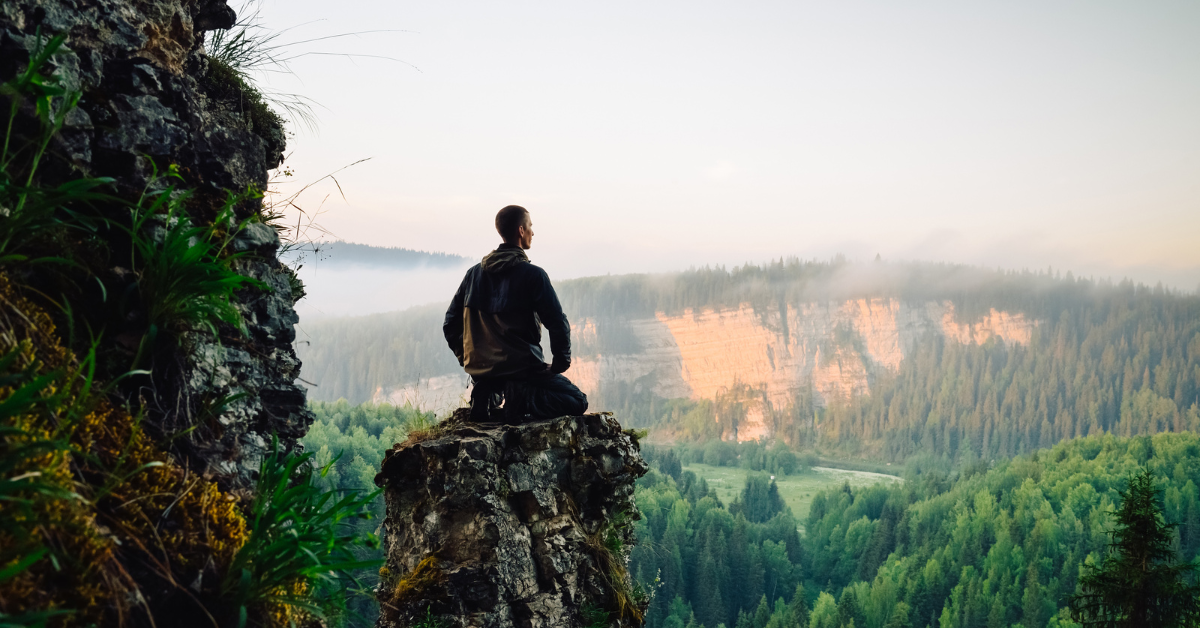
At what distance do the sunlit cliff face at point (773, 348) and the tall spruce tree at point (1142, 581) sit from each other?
120 meters

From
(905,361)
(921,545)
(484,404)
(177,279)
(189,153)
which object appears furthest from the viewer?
(905,361)

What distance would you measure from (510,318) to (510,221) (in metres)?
0.87

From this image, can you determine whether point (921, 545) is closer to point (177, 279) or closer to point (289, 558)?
point (289, 558)

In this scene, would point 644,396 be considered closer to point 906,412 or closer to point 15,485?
point 906,412

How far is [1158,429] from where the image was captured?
104000 millimetres

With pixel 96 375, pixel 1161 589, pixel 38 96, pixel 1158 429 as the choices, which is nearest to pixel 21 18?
pixel 38 96

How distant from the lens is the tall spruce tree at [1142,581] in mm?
17484

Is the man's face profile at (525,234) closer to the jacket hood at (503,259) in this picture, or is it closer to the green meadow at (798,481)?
the jacket hood at (503,259)

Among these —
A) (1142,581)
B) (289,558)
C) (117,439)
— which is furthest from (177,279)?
(1142,581)

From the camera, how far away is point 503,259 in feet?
21.1

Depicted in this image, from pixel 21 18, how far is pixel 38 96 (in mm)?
635

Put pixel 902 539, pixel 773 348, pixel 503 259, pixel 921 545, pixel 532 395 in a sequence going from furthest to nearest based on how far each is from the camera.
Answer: pixel 773 348
pixel 902 539
pixel 921 545
pixel 532 395
pixel 503 259

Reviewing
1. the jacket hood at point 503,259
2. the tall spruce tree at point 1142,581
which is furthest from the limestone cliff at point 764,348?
the jacket hood at point 503,259

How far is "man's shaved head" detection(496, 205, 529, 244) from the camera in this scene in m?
6.51
